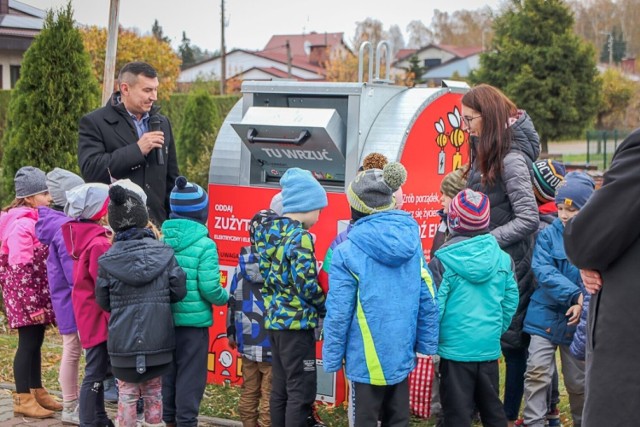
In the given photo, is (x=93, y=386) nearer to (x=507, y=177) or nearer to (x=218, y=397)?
(x=218, y=397)

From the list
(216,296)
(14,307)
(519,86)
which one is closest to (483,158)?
(216,296)

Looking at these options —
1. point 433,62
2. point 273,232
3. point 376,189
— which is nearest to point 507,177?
point 376,189

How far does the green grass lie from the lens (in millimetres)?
5258

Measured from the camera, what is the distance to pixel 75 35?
8789 mm

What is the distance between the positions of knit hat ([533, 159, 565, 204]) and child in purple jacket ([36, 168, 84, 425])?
2.77 m

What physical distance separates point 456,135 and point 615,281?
10.9 ft

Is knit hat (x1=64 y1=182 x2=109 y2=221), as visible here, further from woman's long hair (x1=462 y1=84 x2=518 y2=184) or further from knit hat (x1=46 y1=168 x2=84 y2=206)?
woman's long hair (x1=462 y1=84 x2=518 y2=184)

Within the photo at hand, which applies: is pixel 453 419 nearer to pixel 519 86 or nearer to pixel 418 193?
pixel 418 193

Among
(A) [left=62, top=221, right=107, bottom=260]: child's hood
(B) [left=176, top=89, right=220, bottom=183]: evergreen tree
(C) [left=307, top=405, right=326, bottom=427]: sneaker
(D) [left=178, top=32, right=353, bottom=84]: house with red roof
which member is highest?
(D) [left=178, top=32, right=353, bottom=84]: house with red roof

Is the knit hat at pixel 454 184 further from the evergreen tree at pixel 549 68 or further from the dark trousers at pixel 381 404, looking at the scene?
the evergreen tree at pixel 549 68

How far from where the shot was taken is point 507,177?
468cm

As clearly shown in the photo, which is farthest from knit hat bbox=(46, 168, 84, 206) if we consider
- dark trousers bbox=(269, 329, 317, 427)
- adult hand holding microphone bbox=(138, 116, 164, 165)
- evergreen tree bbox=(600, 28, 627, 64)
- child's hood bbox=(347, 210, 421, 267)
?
evergreen tree bbox=(600, 28, 627, 64)

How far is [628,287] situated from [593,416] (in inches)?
16.0

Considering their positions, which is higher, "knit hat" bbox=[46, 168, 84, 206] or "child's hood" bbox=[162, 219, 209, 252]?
"knit hat" bbox=[46, 168, 84, 206]
